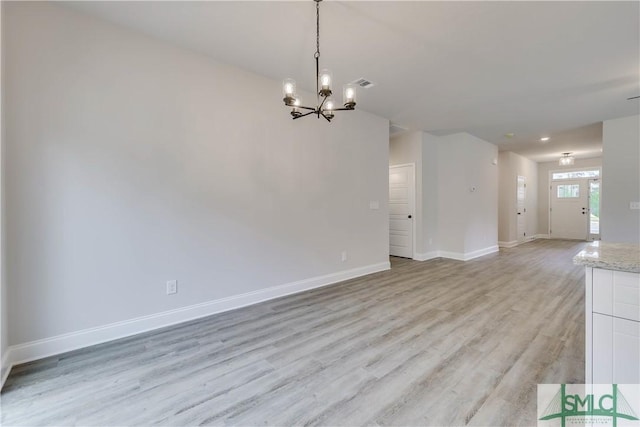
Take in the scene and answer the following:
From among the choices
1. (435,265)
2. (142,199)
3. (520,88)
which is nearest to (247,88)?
(142,199)

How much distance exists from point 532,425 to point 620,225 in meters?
5.40

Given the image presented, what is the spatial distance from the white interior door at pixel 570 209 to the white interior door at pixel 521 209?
1655 millimetres

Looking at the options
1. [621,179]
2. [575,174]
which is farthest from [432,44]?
[575,174]

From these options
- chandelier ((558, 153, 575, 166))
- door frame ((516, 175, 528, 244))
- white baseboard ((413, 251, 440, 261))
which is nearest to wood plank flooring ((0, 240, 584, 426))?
white baseboard ((413, 251, 440, 261))

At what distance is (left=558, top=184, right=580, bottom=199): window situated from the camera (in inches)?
349

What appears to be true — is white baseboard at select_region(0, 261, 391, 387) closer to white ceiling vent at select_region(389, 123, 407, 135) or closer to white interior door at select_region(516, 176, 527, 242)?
white ceiling vent at select_region(389, 123, 407, 135)

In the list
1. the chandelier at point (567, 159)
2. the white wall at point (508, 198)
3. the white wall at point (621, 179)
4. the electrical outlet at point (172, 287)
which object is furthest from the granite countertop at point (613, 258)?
the chandelier at point (567, 159)

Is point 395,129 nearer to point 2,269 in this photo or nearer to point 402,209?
point 402,209

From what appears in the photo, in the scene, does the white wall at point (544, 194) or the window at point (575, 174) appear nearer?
the window at point (575, 174)

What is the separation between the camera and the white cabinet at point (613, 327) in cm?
129

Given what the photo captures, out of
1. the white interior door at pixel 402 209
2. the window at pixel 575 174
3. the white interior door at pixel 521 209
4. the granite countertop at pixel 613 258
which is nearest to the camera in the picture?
the granite countertop at pixel 613 258

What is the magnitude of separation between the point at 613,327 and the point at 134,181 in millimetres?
3499

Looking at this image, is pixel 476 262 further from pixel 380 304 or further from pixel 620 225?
pixel 380 304

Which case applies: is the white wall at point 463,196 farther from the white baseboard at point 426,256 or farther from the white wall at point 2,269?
the white wall at point 2,269
